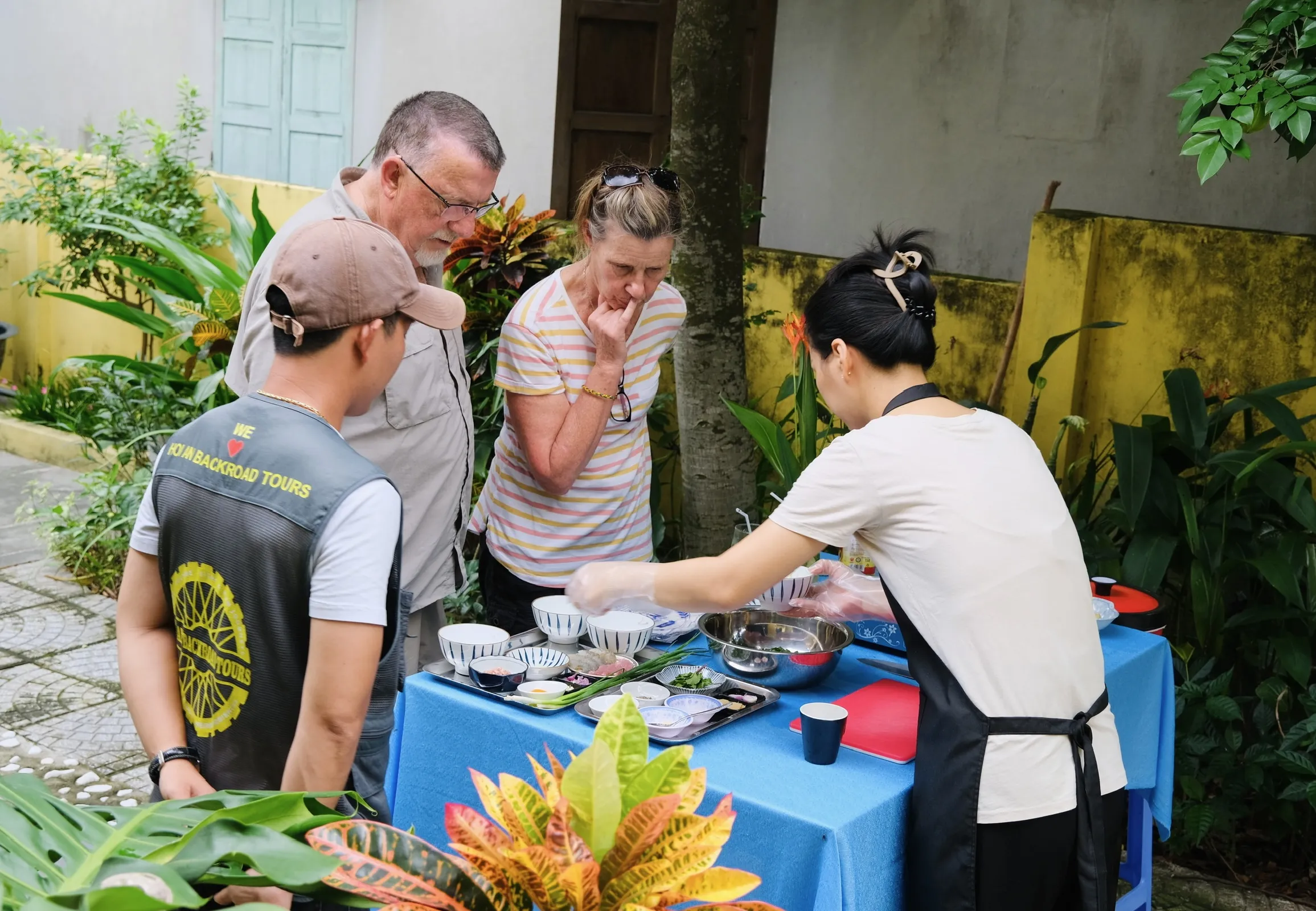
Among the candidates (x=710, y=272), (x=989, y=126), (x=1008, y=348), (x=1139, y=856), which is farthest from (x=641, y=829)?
(x=989, y=126)

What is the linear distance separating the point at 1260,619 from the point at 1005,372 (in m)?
1.33

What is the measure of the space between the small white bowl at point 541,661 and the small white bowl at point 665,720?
0.70ft

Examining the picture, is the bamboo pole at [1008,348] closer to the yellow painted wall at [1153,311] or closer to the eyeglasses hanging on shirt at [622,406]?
the yellow painted wall at [1153,311]

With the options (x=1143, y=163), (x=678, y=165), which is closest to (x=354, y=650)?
(x=678, y=165)

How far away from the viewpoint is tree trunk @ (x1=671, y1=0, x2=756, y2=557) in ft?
12.4

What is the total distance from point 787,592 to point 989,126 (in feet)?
12.9

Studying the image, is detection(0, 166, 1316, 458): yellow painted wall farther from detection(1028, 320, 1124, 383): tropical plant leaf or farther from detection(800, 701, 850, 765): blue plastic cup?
detection(800, 701, 850, 765): blue plastic cup

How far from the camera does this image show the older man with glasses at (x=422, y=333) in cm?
255

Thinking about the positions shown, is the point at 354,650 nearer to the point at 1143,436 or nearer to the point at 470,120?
the point at 470,120

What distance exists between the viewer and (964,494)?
192 cm

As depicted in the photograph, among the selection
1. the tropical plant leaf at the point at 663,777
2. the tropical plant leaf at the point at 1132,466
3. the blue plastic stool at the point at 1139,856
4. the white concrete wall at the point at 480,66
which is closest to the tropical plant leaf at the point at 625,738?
the tropical plant leaf at the point at 663,777

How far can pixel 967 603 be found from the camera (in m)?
1.90

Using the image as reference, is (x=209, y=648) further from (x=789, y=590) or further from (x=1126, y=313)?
(x=1126, y=313)

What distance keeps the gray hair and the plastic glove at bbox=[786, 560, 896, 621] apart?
109 cm
